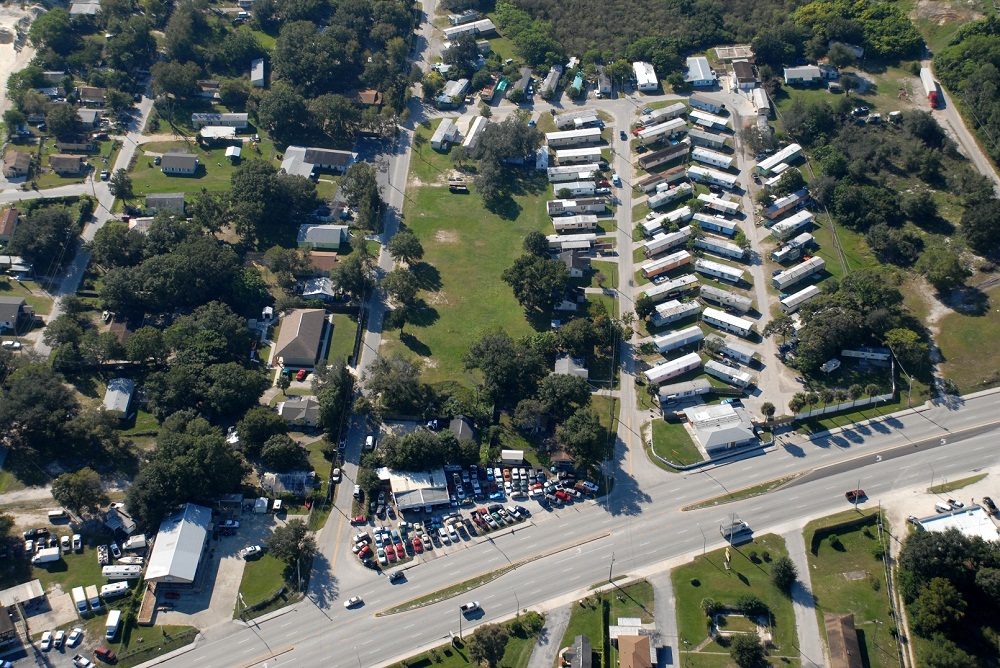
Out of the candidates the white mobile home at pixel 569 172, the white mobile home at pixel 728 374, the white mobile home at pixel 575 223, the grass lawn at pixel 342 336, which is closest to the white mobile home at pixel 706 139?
the white mobile home at pixel 569 172

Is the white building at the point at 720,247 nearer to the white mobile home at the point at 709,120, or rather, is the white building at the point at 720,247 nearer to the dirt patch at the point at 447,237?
the white mobile home at the point at 709,120

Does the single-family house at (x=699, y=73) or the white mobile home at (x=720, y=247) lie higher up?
the single-family house at (x=699, y=73)

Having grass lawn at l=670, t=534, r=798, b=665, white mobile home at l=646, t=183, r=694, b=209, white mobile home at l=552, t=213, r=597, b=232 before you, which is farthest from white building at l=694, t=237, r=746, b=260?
grass lawn at l=670, t=534, r=798, b=665

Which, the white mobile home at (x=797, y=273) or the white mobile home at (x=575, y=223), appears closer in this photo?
the white mobile home at (x=797, y=273)

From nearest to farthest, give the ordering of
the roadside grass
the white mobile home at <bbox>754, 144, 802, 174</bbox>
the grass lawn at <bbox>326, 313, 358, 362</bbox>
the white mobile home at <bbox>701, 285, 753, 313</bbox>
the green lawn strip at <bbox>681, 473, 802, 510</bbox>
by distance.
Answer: the green lawn strip at <bbox>681, 473, 802, 510</bbox>, the roadside grass, the grass lawn at <bbox>326, 313, 358, 362</bbox>, the white mobile home at <bbox>701, 285, 753, 313</bbox>, the white mobile home at <bbox>754, 144, 802, 174</bbox>

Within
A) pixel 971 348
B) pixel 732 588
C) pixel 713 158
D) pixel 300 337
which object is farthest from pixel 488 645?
pixel 713 158

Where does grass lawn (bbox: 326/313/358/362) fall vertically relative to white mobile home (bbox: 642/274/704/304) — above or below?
below

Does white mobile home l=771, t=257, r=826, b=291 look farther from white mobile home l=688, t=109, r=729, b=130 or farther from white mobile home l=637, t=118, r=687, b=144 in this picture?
white mobile home l=637, t=118, r=687, b=144
